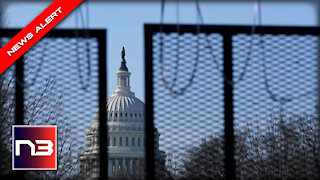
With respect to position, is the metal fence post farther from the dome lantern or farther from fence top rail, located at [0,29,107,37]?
the dome lantern

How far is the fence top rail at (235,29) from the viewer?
5.33 m

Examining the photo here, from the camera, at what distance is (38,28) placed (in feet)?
17.8

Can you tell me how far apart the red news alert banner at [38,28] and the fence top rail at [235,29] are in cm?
71

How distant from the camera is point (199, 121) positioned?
18.0ft

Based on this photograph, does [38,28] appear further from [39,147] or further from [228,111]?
[228,111]

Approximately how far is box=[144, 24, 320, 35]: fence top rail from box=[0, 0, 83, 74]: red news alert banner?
27.9 inches

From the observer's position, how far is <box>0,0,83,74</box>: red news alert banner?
17.6ft

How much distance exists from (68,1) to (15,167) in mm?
1440

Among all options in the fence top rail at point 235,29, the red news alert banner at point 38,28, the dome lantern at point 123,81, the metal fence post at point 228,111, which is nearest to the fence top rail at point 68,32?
the red news alert banner at point 38,28

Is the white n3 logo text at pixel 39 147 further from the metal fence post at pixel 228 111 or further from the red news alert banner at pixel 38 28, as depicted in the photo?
the metal fence post at pixel 228 111

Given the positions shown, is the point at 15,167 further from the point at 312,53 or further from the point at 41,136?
the point at 312,53

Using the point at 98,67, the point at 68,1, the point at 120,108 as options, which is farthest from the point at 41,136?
the point at 120,108

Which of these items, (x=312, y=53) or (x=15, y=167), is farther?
(x=312, y=53)

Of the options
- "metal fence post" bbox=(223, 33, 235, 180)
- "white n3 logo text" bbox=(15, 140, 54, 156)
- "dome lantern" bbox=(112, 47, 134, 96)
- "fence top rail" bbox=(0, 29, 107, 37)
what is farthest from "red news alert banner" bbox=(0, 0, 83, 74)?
"dome lantern" bbox=(112, 47, 134, 96)
